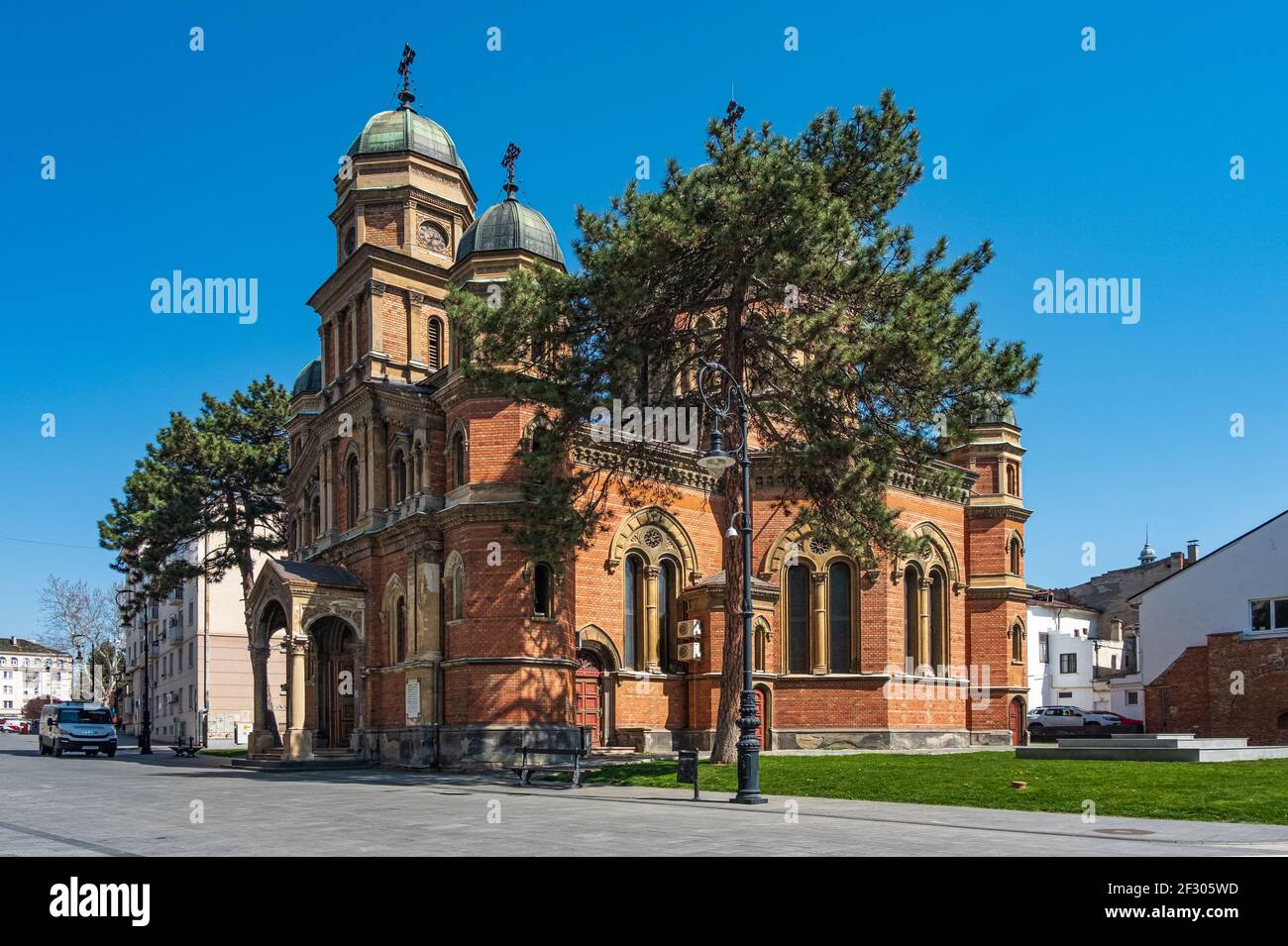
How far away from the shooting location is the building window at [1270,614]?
39.7 metres

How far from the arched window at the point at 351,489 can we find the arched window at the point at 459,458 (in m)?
6.21

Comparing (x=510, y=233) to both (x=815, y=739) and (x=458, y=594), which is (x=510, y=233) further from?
(x=815, y=739)

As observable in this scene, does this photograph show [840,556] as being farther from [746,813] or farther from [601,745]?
[746,813]

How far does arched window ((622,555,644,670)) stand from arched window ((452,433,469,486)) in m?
5.77

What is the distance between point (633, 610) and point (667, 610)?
124 centimetres

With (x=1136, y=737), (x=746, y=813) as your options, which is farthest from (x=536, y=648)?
(x=1136, y=737)

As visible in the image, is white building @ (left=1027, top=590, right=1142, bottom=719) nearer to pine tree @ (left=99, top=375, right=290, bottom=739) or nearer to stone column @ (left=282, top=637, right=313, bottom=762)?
pine tree @ (left=99, top=375, right=290, bottom=739)

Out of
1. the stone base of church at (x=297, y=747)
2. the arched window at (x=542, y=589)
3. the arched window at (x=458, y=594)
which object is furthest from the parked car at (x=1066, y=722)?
the stone base of church at (x=297, y=747)

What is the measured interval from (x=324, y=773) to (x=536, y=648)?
6324 mm

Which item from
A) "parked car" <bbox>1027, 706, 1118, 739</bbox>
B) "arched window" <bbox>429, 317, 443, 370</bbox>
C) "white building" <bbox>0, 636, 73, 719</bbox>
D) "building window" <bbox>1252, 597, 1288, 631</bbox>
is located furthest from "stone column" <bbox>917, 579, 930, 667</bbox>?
"white building" <bbox>0, 636, 73, 719</bbox>

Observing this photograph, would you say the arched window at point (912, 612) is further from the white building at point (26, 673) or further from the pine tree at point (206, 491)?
the white building at point (26, 673)

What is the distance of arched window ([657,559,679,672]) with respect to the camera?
35500 mm
